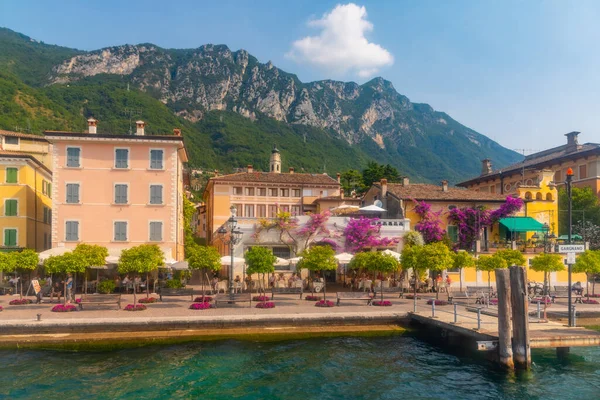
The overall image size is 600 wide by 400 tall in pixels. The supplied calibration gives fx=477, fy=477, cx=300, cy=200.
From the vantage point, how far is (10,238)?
3950cm

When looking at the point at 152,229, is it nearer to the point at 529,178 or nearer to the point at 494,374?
the point at 494,374

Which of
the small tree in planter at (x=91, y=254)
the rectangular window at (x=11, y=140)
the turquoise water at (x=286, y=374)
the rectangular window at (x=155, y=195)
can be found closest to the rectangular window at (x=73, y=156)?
the rectangular window at (x=155, y=195)

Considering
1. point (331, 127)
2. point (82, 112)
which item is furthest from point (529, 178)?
point (331, 127)

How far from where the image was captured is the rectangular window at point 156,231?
1480 inches

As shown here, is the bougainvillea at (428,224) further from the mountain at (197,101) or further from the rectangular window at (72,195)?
the mountain at (197,101)

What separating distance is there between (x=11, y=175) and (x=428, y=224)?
35702mm

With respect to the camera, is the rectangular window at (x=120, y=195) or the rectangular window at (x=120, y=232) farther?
the rectangular window at (x=120, y=195)

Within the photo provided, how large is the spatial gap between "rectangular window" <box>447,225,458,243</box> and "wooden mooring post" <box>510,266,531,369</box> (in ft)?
75.1

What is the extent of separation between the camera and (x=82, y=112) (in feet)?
381

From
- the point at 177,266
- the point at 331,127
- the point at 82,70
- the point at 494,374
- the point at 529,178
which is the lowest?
the point at 494,374

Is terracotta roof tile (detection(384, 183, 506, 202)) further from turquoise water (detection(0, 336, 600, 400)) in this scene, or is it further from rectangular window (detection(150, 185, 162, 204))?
turquoise water (detection(0, 336, 600, 400))

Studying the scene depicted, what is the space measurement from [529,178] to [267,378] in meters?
51.4

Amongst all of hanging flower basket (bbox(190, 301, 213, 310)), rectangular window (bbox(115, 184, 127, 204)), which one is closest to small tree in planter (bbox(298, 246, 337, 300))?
hanging flower basket (bbox(190, 301, 213, 310))

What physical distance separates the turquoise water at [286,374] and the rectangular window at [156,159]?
19.7m
